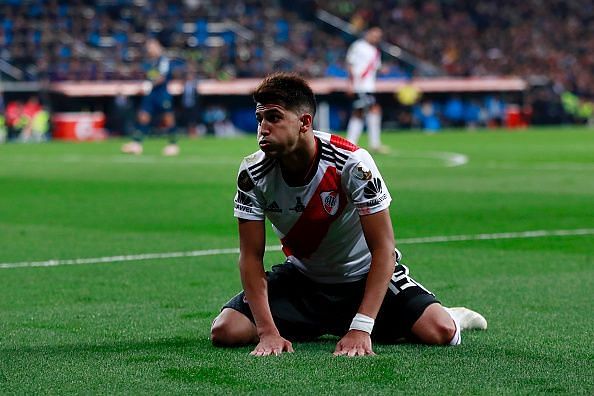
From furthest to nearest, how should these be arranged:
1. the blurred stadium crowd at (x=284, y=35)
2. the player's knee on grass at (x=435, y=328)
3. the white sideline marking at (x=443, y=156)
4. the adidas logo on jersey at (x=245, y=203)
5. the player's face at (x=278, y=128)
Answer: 1. the blurred stadium crowd at (x=284, y=35)
2. the white sideline marking at (x=443, y=156)
3. the player's knee on grass at (x=435, y=328)
4. the adidas logo on jersey at (x=245, y=203)
5. the player's face at (x=278, y=128)

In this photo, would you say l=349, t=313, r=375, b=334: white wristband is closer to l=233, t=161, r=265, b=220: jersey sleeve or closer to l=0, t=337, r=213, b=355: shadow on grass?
l=233, t=161, r=265, b=220: jersey sleeve

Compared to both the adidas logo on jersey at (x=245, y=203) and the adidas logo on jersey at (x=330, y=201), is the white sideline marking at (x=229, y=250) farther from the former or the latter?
the adidas logo on jersey at (x=330, y=201)

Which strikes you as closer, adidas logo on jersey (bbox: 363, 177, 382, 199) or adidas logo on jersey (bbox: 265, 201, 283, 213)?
adidas logo on jersey (bbox: 363, 177, 382, 199)

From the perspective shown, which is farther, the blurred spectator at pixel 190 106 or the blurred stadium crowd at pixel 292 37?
the blurred stadium crowd at pixel 292 37

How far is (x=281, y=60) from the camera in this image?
4853cm

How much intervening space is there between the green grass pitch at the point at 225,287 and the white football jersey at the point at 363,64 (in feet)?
22.5

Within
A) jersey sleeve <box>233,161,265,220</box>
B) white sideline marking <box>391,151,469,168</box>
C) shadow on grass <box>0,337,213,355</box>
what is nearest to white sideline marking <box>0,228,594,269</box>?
shadow on grass <box>0,337,213,355</box>

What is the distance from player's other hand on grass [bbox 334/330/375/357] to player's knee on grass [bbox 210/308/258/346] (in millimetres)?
553

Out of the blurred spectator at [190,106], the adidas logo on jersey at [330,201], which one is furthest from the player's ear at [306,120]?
the blurred spectator at [190,106]

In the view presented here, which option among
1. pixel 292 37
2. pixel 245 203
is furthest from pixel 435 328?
pixel 292 37

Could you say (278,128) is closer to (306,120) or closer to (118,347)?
→ (306,120)

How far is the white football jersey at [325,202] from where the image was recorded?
5.65 meters

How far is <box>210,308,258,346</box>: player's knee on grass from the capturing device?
594cm

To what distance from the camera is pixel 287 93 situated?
18.2ft
